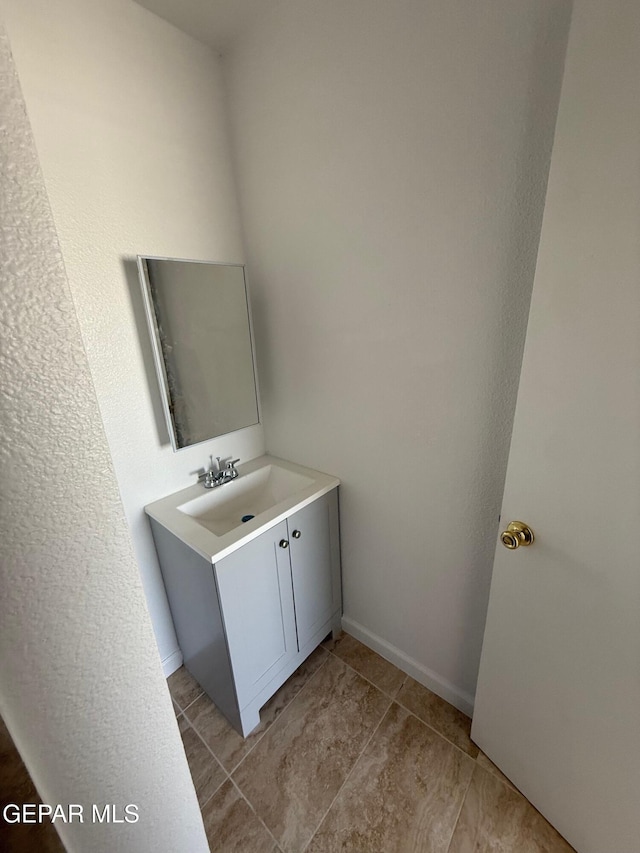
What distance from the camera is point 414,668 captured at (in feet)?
4.73

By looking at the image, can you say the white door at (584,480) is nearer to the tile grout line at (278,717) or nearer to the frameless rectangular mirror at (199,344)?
the tile grout line at (278,717)

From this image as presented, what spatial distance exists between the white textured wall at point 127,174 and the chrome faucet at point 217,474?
0.07m

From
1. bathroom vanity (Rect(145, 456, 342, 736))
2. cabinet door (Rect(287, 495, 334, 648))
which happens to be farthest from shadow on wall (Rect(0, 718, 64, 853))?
cabinet door (Rect(287, 495, 334, 648))

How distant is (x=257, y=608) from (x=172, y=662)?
69cm

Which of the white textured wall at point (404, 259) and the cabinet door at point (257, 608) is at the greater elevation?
the white textured wall at point (404, 259)

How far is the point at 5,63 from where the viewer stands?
31cm

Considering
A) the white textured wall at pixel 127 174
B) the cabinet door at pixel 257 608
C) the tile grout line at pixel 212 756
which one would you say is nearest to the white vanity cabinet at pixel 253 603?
the cabinet door at pixel 257 608

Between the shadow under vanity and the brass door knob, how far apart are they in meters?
0.68

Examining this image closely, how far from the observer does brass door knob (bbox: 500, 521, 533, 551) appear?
864mm

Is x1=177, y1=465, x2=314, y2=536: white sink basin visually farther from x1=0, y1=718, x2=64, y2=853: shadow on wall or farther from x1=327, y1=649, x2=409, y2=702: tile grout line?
x1=0, y1=718, x2=64, y2=853: shadow on wall

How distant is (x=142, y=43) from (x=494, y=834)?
270cm

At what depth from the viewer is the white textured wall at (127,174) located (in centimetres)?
97

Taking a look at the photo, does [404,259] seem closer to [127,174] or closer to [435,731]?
[127,174]

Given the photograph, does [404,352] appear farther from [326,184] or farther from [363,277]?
[326,184]
